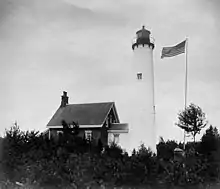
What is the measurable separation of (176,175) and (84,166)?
3.89ft

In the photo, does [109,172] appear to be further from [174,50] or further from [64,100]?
[64,100]

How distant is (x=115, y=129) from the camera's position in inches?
535

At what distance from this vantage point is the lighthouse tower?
12.6 metres

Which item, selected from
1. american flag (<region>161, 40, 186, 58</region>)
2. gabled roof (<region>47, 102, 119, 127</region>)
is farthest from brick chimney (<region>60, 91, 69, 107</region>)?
american flag (<region>161, 40, 186, 58</region>)

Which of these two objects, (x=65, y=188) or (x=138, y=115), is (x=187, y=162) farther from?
(x=138, y=115)

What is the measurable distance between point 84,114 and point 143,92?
2767mm

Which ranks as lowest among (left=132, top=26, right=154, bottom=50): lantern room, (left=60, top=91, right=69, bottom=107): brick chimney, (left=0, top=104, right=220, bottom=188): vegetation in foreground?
(left=0, top=104, right=220, bottom=188): vegetation in foreground

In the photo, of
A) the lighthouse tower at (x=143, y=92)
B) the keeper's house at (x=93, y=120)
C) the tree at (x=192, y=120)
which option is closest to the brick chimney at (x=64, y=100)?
the keeper's house at (x=93, y=120)

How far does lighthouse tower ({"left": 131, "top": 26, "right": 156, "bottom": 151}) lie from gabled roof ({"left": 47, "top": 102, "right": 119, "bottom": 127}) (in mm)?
1446

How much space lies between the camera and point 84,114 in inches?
558

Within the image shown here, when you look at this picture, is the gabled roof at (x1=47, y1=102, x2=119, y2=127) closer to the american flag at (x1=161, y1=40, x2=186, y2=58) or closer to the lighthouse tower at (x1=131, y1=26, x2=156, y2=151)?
the lighthouse tower at (x1=131, y1=26, x2=156, y2=151)

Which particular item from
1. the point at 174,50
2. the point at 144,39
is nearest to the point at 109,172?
the point at 174,50

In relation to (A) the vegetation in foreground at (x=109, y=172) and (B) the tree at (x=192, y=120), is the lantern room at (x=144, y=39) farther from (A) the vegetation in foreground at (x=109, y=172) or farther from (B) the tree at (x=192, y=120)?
(A) the vegetation in foreground at (x=109, y=172)

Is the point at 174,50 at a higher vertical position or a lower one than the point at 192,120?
higher
